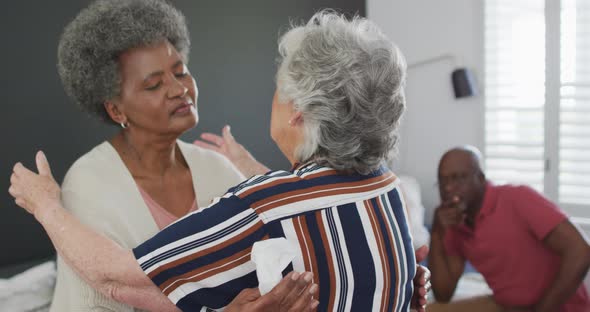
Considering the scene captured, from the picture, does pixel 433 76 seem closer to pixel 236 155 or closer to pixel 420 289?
pixel 236 155

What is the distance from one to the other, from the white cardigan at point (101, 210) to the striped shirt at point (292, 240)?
1.13 feet

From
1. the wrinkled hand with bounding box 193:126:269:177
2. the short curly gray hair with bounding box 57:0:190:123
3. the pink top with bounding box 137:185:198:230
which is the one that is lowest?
the pink top with bounding box 137:185:198:230

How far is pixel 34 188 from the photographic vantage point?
1478mm

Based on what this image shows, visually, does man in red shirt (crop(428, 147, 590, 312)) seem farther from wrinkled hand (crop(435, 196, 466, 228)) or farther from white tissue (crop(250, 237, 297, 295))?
white tissue (crop(250, 237, 297, 295))

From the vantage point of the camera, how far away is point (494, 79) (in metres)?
4.48

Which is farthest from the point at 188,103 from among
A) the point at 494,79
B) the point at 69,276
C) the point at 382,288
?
the point at 494,79

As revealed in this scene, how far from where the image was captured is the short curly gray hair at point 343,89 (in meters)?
1.22

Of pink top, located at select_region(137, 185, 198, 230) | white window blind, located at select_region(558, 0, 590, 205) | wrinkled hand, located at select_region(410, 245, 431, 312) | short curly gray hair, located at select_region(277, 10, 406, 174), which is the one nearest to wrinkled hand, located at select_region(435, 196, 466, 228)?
wrinkled hand, located at select_region(410, 245, 431, 312)

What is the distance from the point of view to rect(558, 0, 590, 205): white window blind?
4.07 meters

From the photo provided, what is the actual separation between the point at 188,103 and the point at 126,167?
24cm

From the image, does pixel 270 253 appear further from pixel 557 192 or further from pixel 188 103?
pixel 557 192

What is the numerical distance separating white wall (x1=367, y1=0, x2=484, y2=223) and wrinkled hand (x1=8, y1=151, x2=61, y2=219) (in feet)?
11.8

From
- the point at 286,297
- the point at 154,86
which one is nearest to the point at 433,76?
the point at 154,86

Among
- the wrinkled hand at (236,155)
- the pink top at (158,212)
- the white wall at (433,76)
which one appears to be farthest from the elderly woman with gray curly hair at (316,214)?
the white wall at (433,76)
